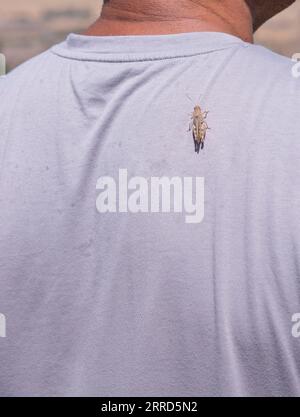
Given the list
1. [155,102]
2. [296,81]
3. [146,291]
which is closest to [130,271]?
[146,291]

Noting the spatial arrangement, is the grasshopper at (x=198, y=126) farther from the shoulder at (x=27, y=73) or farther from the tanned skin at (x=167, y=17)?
the shoulder at (x=27, y=73)

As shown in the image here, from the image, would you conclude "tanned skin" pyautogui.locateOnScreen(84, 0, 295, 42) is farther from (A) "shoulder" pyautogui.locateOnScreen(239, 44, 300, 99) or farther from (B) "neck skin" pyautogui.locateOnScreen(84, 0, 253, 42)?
(A) "shoulder" pyautogui.locateOnScreen(239, 44, 300, 99)

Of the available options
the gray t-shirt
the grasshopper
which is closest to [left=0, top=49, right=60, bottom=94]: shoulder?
the gray t-shirt

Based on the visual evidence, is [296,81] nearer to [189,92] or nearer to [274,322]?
[189,92]

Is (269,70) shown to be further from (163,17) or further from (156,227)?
(156,227)

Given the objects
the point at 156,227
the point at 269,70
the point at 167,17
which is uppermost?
the point at 167,17

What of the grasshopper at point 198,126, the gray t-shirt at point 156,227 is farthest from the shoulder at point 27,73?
the grasshopper at point 198,126

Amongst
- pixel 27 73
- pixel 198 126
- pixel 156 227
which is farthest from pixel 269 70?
pixel 27 73
